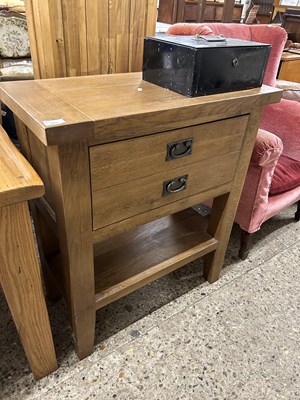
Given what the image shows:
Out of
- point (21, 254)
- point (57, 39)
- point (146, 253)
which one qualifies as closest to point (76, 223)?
point (21, 254)

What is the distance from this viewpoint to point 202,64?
83cm

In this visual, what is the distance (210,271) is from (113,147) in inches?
32.3

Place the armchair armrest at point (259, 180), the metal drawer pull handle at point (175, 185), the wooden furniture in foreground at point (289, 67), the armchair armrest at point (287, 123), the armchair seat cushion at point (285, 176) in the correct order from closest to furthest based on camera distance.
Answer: the metal drawer pull handle at point (175, 185), the armchair armrest at point (259, 180), the armchair seat cushion at point (285, 176), the armchair armrest at point (287, 123), the wooden furniture in foreground at point (289, 67)

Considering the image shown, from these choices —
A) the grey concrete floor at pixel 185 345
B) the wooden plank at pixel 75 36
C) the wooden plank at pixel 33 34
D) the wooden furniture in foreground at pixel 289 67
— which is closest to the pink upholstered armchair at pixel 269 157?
the grey concrete floor at pixel 185 345

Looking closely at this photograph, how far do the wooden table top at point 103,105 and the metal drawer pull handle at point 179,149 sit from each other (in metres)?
0.05

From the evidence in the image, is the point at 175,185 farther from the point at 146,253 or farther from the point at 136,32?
the point at 136,32

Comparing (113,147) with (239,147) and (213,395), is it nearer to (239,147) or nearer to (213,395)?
(239,147)

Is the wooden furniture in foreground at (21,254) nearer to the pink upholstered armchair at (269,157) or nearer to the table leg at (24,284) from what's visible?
the table leg at (24,284)

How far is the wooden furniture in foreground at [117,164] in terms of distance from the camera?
0.69 m

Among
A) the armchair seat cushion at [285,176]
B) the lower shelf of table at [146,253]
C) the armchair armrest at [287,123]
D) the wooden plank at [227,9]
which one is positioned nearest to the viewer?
the lower shelf of table at [146,253]

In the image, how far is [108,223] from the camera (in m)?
0.83

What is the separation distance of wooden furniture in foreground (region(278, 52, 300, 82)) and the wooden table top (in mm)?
2559

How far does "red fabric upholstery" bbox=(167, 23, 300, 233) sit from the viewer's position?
1.23 meters

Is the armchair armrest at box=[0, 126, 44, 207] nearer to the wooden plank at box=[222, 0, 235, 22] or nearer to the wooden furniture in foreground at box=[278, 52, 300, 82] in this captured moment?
the wooden plank at box=[222, 0, 235, 22]
